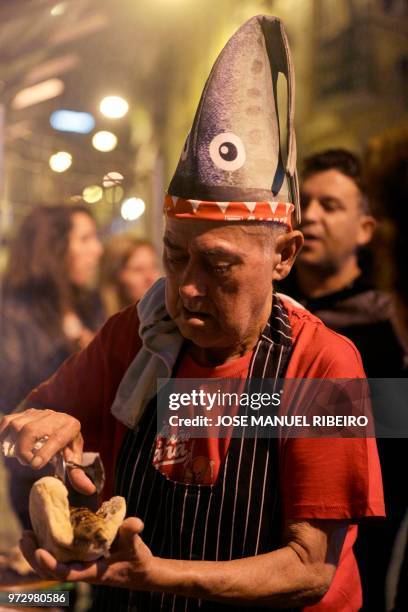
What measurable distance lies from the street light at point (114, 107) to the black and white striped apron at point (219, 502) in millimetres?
517

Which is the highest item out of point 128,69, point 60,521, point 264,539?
point 128,69

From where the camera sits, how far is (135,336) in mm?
1418

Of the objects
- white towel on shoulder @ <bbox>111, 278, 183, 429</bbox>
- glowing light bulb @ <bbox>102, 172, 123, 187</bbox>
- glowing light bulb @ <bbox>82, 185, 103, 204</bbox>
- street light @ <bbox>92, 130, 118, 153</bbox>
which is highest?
street light @ <bbox>92, 130, 118, 153</bbox>

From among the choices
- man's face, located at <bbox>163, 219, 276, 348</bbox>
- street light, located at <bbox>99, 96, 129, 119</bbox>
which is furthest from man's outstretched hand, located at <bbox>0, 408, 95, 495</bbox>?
street light, located at <bbox>99, 96, 129, 119</bbox>

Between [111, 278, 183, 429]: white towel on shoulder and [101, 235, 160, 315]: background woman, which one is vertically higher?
[101, 235, 160, 315]: background woman

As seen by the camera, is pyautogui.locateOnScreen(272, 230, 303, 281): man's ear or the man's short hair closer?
pyautogui.locateOnScreen(272, 230, 303, 281): man's ear

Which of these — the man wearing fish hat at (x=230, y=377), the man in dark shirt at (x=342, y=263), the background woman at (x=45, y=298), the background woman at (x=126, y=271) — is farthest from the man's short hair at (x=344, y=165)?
the background woman at (x=45, y=298)

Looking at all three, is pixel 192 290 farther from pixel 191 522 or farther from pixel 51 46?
pixel 51 46

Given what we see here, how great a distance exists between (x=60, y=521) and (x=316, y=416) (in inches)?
17.1

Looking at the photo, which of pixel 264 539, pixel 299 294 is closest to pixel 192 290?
pixel 299 294

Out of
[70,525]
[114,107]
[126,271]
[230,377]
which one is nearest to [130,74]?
[114,107]

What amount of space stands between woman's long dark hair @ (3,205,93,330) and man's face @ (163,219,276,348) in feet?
1.23

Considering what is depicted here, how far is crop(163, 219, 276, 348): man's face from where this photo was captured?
1271mm

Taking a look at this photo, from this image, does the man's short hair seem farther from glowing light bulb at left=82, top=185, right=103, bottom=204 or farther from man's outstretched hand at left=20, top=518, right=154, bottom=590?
man's outstretched hand at left=20, top=518, right=154, bottom=590
